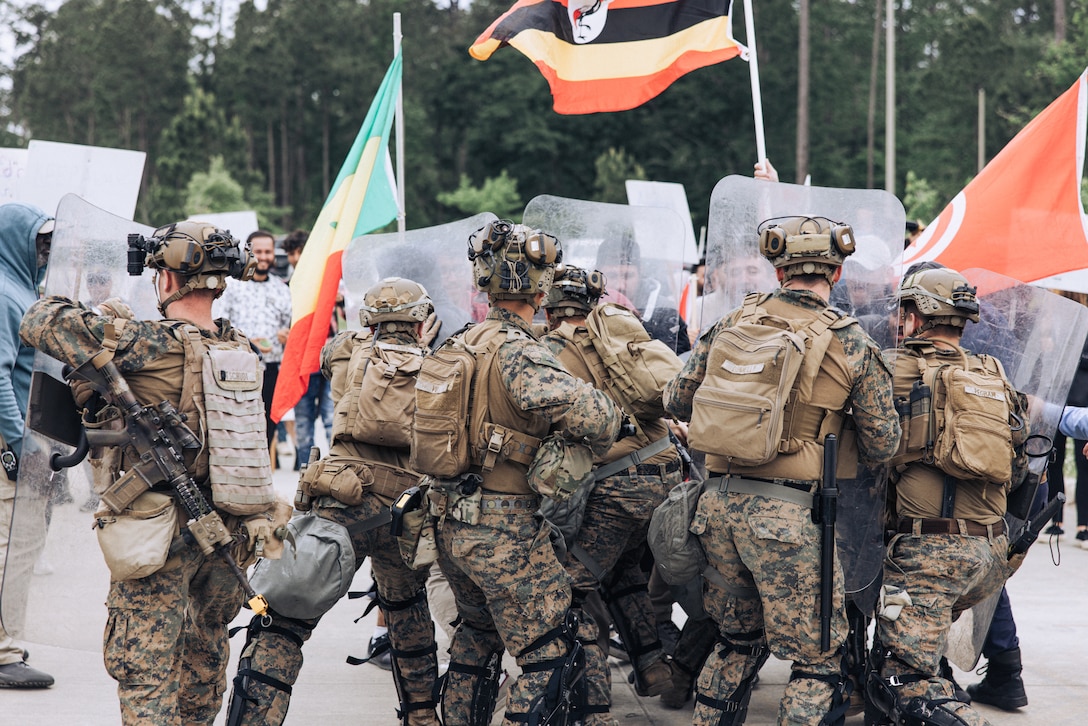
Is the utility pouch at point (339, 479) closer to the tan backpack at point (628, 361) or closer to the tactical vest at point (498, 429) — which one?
the tactical vest at point (498, 429)

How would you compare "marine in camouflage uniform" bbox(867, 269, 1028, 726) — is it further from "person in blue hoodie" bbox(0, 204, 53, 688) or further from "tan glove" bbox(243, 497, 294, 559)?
"person in blue hoodie" bbox(0, 204, 53, 688)

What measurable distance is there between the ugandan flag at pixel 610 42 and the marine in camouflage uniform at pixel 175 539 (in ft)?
10.5

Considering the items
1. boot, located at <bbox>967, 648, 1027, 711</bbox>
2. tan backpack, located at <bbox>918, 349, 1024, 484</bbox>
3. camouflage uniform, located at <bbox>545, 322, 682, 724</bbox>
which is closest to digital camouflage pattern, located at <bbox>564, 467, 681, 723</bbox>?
camouflage uniform, located at <bbox>545, 322, 682, 724</bbox>

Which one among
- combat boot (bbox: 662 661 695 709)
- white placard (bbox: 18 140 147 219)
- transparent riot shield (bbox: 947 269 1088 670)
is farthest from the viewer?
white placard (bbox: 18 140 147 219)

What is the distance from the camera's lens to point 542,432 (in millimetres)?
4344

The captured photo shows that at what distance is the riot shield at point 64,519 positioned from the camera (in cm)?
430

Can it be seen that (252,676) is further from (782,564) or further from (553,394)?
(782,564)

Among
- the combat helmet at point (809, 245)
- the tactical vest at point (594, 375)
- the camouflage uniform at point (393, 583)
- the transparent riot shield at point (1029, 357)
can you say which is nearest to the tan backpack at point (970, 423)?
the transparent riot shield at point (1029, 357)

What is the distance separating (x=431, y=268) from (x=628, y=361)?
57.5 inches

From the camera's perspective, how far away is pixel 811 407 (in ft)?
13.9

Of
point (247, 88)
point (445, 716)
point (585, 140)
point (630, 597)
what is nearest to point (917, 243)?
point (630, 597)

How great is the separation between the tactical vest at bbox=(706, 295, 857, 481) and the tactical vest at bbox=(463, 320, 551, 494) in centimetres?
73

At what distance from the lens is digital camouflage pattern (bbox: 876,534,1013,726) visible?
4402 mm

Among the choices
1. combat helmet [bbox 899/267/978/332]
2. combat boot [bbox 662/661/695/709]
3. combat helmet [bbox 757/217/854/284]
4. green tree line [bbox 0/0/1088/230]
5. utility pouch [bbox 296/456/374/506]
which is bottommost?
combat boot [bbox 662/661/695/709]
